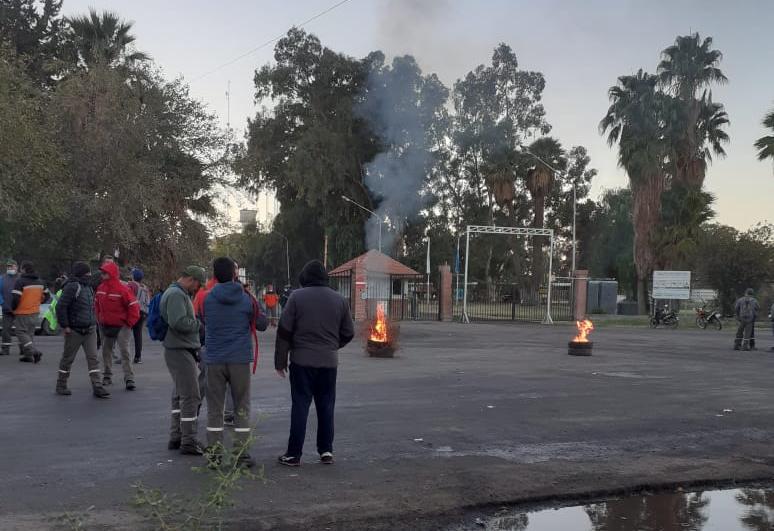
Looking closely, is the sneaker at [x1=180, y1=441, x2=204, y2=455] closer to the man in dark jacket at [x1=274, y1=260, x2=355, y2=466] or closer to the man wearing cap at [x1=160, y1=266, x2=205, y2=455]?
the man wearing cap at [x1=160, y1=266, x2=205, y2=455]

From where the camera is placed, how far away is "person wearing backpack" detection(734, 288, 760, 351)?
21609mm

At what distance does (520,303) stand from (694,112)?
1586 cm

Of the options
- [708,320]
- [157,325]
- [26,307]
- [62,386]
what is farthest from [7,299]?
[708,320]

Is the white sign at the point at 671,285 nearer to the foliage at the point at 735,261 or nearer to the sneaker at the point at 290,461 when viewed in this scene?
the foliage at the point at 735,261

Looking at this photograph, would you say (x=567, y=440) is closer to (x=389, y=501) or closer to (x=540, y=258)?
(x=389, y=501)

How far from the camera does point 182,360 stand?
24.4ft

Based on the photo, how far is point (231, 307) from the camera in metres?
6.93

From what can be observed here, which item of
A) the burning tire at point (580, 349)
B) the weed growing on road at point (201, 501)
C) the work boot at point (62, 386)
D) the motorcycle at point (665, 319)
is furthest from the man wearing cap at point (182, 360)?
the motorcycle at point (665, 319)

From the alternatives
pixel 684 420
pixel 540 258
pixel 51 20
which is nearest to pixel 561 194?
pixel 540 258

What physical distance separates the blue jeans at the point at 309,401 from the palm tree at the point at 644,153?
41053 mm

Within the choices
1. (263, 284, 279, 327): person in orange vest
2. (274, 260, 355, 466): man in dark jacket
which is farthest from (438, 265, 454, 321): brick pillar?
(274, 260, 355, 466): man in dark jacket

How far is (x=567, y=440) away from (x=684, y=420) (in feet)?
7.63

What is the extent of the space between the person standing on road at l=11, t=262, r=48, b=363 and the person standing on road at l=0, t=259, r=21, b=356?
240 millimetres

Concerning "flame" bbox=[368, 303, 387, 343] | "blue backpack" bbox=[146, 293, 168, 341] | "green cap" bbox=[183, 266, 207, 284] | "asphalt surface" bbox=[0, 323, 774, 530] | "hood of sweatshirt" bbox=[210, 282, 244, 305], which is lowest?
"asphalt surface" bbox=[0, 323, 774, 530]
